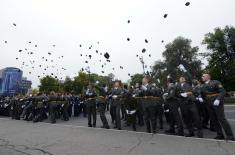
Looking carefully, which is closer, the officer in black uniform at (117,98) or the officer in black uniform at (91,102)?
the officer in black uniform at (117,98)

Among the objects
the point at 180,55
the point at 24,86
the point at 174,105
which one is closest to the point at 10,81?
the point at 24,86

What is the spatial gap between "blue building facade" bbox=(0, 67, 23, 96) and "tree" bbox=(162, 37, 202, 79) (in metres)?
42.7

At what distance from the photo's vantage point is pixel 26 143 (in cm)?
783

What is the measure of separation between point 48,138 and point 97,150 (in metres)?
2.62

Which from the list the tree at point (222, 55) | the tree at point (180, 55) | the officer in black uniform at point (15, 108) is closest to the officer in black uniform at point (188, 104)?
the officer in black uniform at point (15, 108)

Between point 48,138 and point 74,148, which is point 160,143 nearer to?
point 74,148

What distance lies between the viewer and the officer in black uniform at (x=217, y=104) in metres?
7.37

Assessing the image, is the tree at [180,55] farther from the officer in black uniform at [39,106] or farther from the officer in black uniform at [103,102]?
the officer in black uniform at [103,102]

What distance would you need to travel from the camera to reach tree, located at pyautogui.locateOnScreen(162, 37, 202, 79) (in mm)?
61562

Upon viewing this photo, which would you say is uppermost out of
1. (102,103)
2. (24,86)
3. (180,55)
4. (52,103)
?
(180,55)

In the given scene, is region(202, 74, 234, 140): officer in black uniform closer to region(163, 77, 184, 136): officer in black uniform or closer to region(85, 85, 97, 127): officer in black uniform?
region(163, 77, 184, 136): officer in black uniform

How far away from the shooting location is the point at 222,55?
50.7 m

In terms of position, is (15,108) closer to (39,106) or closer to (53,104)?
(39,106)

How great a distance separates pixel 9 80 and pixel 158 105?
16660mm
